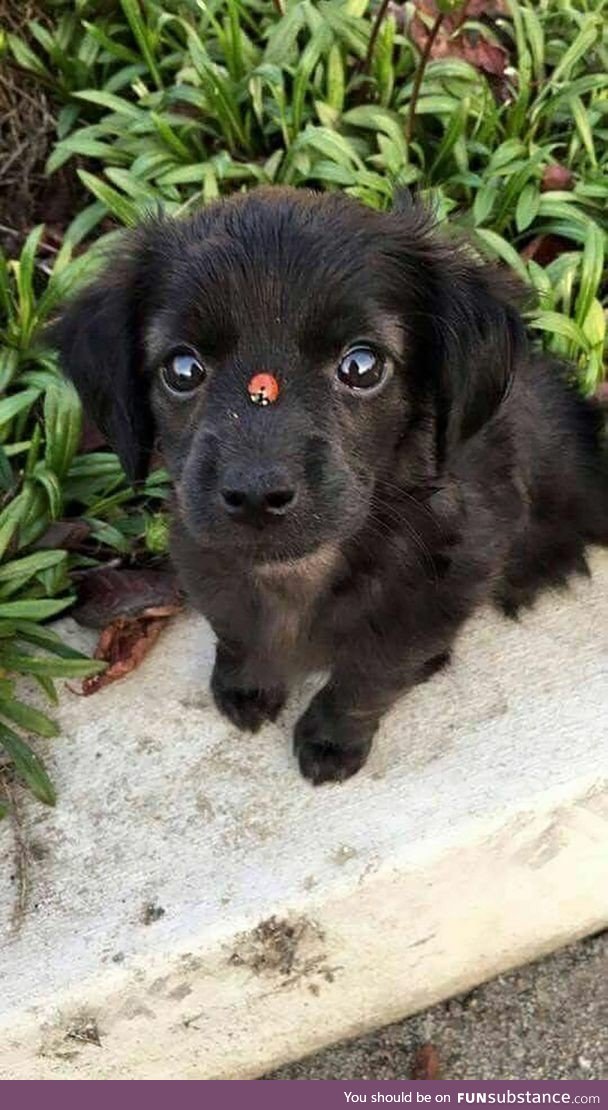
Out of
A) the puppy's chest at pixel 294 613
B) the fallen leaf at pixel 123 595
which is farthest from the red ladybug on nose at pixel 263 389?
the fallen leaf at pixel 123 595

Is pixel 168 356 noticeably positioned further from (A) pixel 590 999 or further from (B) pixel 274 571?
(A) pixel 590 999

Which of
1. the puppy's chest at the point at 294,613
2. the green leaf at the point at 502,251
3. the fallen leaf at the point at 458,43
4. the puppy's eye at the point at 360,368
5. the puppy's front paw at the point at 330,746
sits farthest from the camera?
the fallen leaf at the point at 458,43

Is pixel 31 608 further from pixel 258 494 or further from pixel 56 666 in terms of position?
pixel 258 494

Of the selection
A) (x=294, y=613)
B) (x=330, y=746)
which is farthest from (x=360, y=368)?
(x=330, y=746)

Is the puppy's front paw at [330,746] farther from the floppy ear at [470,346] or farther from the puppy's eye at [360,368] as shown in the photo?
the puppy's eye at [360,368]

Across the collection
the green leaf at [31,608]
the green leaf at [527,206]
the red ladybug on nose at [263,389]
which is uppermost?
the red ladybug on nose at [263,389]

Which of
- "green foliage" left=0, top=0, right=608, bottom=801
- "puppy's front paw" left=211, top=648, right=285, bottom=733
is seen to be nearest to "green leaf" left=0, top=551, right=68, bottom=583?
"green foliage" left=0, top=0, right=608, bottom=801

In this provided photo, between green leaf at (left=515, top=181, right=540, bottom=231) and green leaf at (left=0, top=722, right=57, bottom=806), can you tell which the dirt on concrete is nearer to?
green leaf at (left=0, top=722, right=57, bottom=806)
